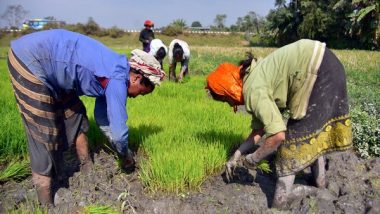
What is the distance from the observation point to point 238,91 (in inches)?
91.7

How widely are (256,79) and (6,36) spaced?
34.2 m

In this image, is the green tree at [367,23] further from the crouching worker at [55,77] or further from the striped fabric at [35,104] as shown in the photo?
the striped fabric at [35,104]

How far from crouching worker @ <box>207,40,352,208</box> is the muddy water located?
24 cm

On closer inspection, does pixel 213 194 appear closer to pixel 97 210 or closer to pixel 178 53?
pixel 97 210

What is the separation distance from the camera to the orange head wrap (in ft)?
7.64

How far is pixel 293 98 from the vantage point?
241cm

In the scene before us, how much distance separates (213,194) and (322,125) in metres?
0.89

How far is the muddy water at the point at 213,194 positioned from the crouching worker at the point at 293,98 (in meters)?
0.24

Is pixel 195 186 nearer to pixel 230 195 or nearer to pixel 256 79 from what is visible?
pixel 230 195

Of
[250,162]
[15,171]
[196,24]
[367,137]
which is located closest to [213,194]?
[250,162]

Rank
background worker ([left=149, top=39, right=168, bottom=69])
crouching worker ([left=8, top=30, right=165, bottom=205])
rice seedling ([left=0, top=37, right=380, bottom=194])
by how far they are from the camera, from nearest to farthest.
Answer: crouching worker ([left=8, top=30, right=165, bottom=205])
rice seedling ([left=0, top=37, right=380, bottom=194])
background worker ([left=149, top=39, right=168, bottom=69])

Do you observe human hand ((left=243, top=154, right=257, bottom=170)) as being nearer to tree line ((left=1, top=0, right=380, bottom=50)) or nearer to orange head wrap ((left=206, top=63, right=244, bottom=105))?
orange head wrap ((left=206, top=63, right=244, bottom=105))

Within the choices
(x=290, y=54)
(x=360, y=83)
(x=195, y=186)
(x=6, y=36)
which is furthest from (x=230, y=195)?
(x=6, y=36)

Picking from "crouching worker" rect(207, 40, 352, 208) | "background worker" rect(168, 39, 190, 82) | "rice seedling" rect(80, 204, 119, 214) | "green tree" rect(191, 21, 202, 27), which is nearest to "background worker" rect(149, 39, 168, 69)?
"background worker" rect(168, 39, 190, 82)
